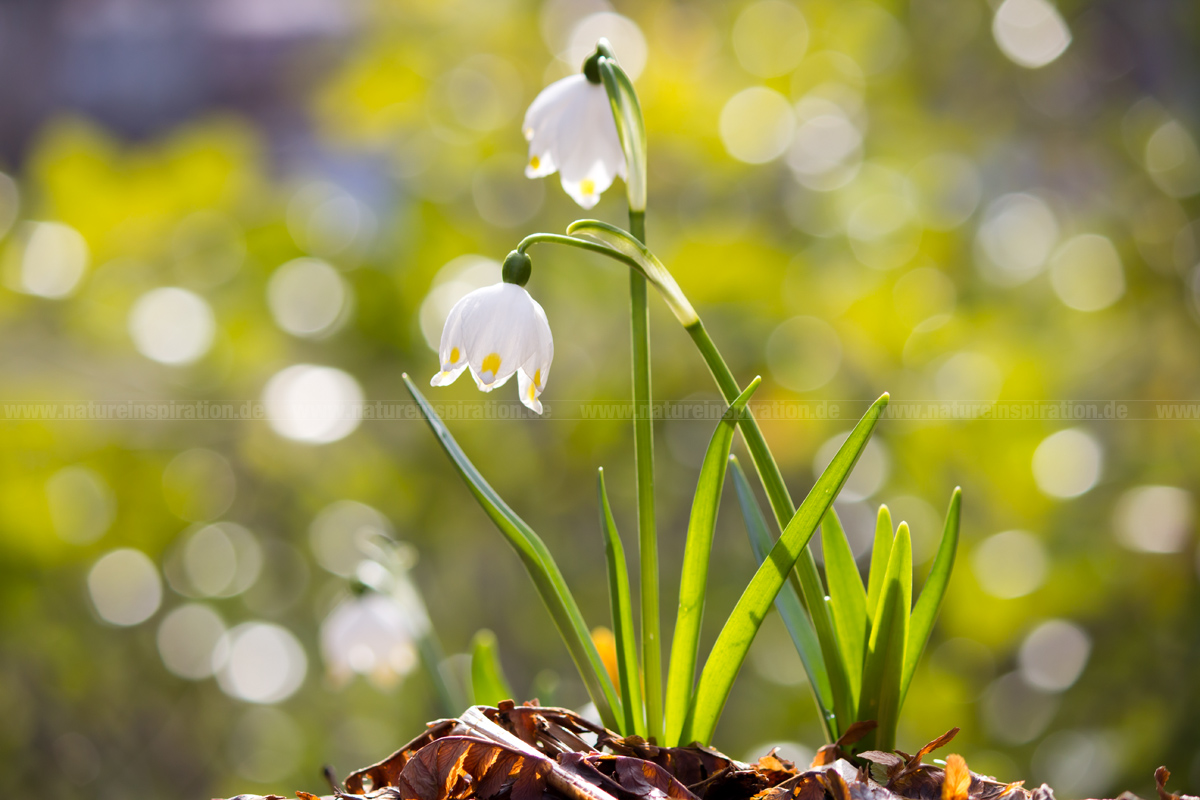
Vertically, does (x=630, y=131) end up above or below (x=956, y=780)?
above

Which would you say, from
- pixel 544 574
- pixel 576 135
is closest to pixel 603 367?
pixel 576 135

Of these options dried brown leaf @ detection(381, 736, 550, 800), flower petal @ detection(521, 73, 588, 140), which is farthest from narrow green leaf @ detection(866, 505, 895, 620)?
flower petal @ detection(521, 73, 588, 140)

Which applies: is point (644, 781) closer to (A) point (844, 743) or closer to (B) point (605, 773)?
(B) point (605, 773)

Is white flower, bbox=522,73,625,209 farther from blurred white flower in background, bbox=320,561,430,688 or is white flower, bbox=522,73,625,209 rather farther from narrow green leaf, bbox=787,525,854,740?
blurred white flower in background, bbox=320,561,430,688

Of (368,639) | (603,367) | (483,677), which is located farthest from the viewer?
(603,367)

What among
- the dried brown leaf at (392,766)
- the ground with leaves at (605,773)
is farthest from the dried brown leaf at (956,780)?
the dried brown leaf at (392,766)

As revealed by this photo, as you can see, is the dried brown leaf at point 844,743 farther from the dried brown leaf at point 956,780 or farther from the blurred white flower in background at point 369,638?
the blurred white flower in background at point 369,638
